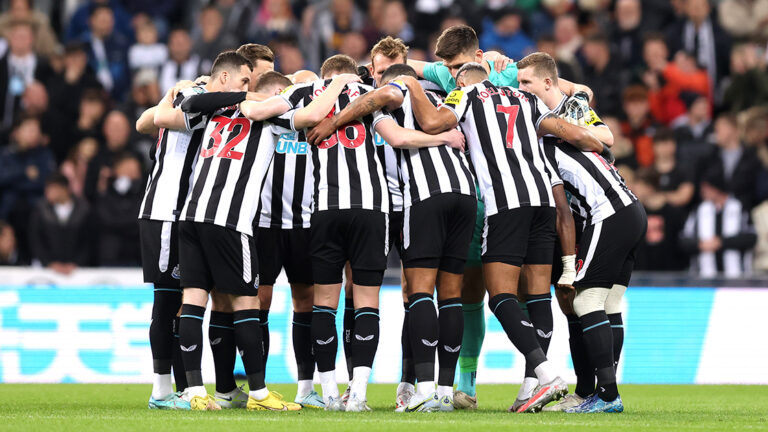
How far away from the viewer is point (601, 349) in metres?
7.11

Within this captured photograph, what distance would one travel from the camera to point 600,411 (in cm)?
723

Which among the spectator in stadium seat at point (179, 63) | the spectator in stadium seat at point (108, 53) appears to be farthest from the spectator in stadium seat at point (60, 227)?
the spectator in stadium seat at point (108, 53)

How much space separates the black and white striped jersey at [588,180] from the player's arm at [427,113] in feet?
2.76

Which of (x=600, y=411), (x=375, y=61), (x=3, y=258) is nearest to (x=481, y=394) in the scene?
(x=600, y=411)

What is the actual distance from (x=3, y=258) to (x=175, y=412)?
275 inches

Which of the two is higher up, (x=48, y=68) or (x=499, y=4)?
(x=499, y=4)

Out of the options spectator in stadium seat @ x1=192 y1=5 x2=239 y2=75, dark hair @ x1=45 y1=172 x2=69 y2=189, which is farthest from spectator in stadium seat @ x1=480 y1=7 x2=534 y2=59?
dark hair @ x1=45 y1=172 x2=69 y2=189

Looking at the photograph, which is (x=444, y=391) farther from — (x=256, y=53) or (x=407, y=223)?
(x=256, y=53)

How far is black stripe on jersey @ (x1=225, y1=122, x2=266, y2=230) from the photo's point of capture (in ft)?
23.5

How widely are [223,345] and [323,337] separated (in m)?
0.76

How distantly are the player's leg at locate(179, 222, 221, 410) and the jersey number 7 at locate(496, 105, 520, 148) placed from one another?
2158 mm

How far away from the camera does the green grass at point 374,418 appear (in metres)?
6.02

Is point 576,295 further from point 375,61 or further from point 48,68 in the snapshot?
point 48,68

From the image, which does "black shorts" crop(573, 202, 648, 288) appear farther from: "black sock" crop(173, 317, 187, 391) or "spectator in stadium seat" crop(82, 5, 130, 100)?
"spectator in stadium seat" crop(82, 5, 130, 100)
